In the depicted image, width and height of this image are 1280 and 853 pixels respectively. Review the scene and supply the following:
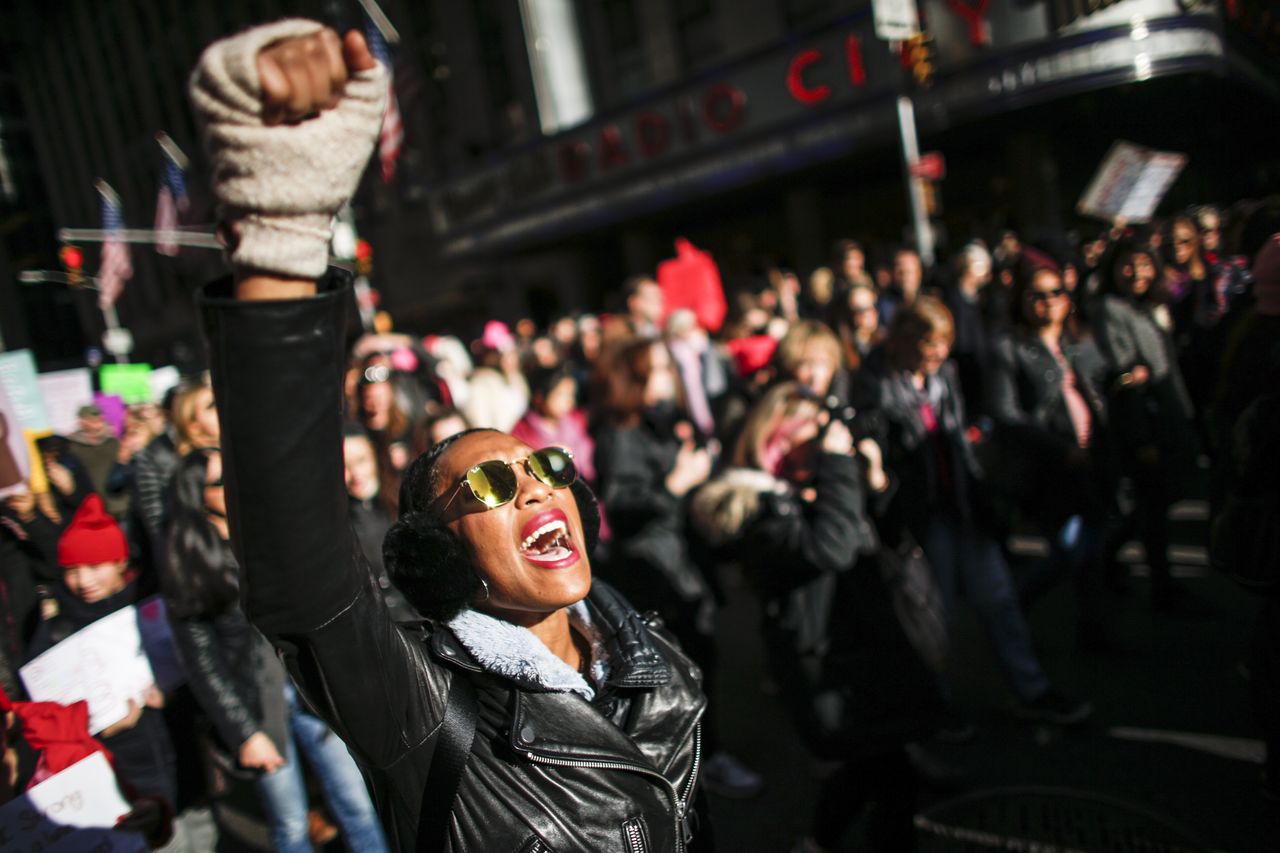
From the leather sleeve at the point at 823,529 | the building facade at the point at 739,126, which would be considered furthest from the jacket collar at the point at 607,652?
the building facade at the point at 739,126

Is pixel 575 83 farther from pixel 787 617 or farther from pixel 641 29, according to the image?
pixel 787 617

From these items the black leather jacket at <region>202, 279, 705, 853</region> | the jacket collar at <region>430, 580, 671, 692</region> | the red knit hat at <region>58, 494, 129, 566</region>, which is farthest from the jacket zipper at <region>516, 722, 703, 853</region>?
the red knit hat at <region>58, 494, 129, 566</region>

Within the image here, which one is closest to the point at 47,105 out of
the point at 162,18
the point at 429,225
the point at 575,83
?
the point at 162,18

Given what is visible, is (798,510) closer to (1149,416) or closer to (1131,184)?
(1149,416)

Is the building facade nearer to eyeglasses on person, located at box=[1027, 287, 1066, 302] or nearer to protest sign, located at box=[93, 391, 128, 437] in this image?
protest sign, located at box=[93, 391, 128, 437]

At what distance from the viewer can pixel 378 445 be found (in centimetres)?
441

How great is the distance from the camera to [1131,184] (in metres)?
6.29

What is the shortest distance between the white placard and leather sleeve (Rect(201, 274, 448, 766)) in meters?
9.42

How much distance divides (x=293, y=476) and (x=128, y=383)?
24.9 ft

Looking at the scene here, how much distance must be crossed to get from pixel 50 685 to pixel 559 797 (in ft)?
6.52

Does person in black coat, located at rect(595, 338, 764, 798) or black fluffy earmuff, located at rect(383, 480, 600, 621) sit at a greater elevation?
black fluffy earmuff, located at rect(383, 480, 600, 621)

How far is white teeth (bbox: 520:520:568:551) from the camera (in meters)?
1.65

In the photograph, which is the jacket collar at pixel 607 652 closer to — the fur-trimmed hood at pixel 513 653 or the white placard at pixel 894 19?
the fur-trimmed hood at pixel 513 653

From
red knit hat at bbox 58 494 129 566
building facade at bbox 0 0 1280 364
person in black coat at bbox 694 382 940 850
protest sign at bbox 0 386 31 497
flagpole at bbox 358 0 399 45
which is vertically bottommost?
person in black coat at bbox 694 382 940 850
